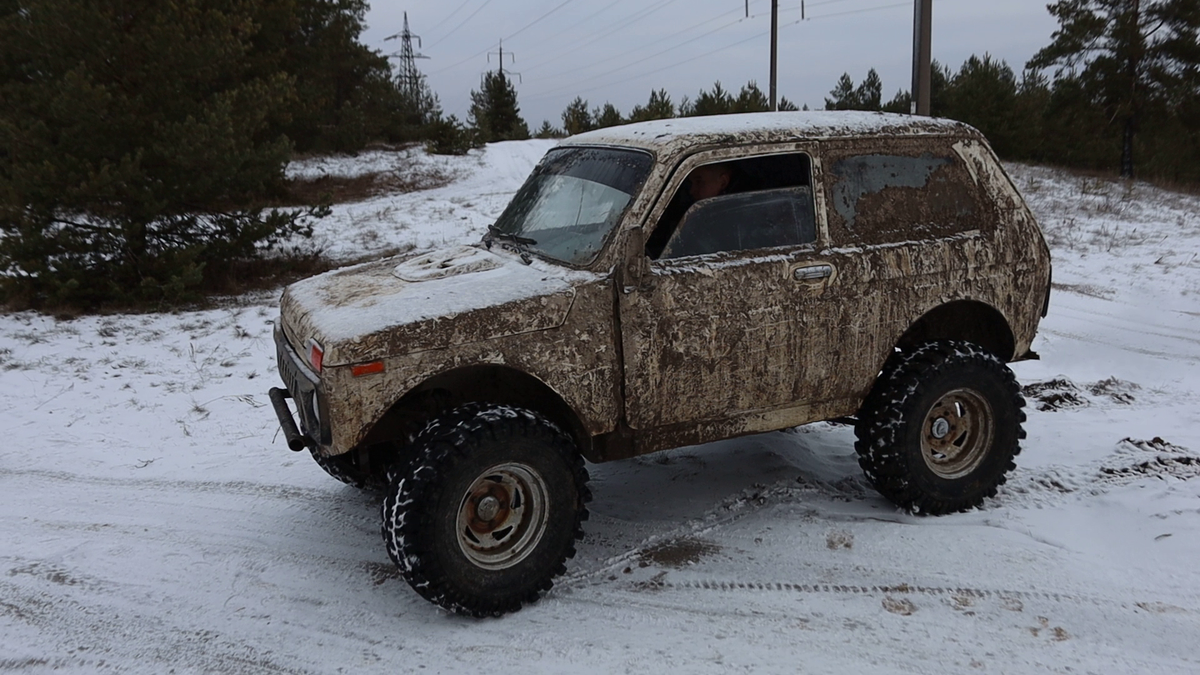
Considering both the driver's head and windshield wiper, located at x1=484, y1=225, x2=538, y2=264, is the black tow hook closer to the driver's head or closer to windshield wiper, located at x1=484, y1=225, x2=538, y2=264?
windshield wiper, located at x1=484, y1=225, x2=538, y2=264

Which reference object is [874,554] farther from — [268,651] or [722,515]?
[268,651]

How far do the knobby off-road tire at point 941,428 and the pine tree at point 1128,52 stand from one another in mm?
27705

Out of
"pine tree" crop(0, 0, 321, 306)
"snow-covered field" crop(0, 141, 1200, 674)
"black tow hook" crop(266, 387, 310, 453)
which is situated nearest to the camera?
"snow-covered field" crop(0, 141, 1200, 674)

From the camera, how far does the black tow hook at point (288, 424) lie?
3914 millimetres

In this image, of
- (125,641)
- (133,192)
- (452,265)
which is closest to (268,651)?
(125,641)

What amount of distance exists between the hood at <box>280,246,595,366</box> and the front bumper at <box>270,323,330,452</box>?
0.10 m

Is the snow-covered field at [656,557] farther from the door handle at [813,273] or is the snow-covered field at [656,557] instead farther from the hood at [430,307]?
the door handle at [813,273]

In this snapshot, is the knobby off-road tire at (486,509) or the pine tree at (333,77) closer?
the knobby off-road tire at (486,509)

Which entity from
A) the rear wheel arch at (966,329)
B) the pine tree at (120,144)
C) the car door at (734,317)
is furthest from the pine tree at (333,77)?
the rear wheel arch at (966,329)

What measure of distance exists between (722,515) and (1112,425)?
2910mm

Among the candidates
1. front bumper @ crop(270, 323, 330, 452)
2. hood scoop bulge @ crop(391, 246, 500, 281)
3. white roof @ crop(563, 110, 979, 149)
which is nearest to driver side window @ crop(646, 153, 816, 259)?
white roof @ crop(563, 110, 979, 149)

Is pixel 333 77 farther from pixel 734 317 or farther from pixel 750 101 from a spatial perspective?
pixel 734 317

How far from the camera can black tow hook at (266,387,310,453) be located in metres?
3.91

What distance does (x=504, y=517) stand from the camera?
3.85 m
